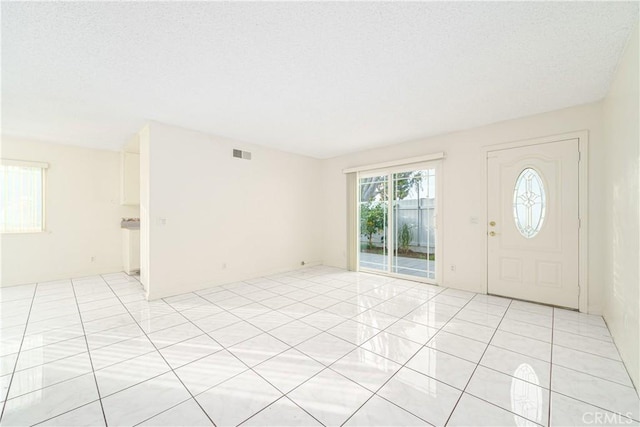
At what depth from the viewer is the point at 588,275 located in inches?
131

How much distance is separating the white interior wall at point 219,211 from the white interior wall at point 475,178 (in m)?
2.07

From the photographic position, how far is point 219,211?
15.4 ft

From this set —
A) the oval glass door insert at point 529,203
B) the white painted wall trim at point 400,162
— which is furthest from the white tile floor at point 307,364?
the white painted wall trim at point 400,162

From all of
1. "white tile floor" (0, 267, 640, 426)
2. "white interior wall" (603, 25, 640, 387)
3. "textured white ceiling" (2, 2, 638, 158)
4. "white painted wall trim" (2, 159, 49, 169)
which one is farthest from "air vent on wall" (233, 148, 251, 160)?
"white interior wall" (603, 25, 640, 387)

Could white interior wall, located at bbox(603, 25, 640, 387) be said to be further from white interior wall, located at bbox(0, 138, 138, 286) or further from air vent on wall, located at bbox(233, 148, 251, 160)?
white interior wall, located at bbox(0, 138, 138, 286)

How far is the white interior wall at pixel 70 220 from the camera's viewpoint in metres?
4.72

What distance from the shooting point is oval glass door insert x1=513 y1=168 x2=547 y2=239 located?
3680 mm

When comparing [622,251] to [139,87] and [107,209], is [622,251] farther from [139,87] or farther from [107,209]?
[107,209]

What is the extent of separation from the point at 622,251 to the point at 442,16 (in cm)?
265

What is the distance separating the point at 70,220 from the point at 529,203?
8147mm

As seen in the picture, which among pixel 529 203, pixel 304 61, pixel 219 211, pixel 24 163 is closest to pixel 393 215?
pixel 529 203

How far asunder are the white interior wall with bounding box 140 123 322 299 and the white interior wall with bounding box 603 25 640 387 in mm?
4899

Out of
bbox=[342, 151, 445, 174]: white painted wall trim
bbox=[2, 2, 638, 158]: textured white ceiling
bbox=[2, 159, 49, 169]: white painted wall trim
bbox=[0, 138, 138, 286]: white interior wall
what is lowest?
bbox=[0, 138, 138, 286]: white interior wall

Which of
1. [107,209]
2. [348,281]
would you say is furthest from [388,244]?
[107,209]
